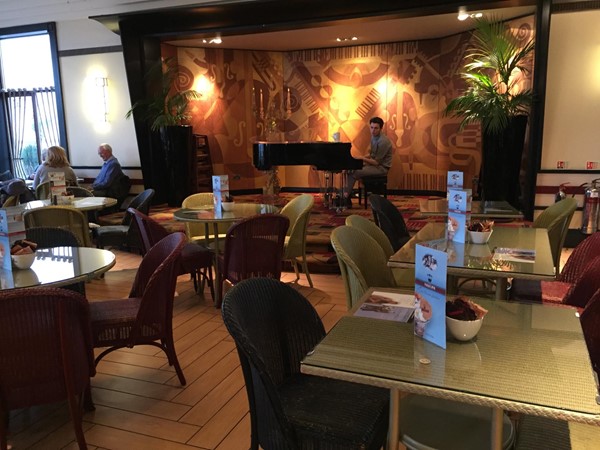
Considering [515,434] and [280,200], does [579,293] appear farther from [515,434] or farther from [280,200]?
[280,200]

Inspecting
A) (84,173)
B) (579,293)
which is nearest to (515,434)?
(579,293)

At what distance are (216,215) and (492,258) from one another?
2.34m

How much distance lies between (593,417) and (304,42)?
8739 mm

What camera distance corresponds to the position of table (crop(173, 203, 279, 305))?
408cm

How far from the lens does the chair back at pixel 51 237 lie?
3.28 m

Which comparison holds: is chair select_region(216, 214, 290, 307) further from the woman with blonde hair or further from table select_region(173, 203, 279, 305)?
the woman with blonde hair

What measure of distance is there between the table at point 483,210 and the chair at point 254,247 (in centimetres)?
114


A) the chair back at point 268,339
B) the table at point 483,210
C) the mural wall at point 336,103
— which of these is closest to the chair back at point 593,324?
the chair back at point 268,339

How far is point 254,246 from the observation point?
12.4 feet

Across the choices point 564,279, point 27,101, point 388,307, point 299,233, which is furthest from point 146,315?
point 27,101

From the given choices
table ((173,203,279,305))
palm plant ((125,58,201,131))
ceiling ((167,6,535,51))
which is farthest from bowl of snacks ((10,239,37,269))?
ceiling ((167,6,535,51))

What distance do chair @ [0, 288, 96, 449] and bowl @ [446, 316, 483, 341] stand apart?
1436 mm

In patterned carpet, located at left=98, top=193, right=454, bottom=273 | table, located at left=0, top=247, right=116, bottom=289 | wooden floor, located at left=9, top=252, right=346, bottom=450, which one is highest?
table, located at left=0, top=247, right=116, bottom=289

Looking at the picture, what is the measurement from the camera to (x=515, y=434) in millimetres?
1720
